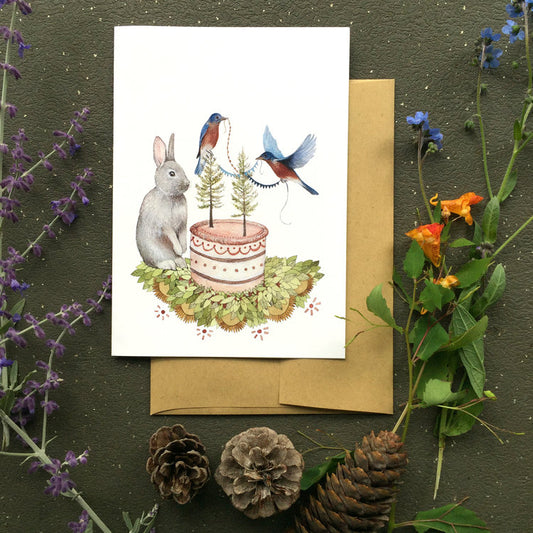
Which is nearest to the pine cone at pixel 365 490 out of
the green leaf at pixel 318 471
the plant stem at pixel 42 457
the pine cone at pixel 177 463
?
the green leaf at pixel 318 471

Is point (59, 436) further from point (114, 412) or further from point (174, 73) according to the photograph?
point (174, 73)

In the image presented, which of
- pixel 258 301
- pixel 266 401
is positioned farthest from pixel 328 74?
pixel 266 401

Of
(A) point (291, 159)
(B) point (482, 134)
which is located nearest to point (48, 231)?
(A) point (291, 159)

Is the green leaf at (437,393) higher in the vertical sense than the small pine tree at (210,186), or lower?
lower

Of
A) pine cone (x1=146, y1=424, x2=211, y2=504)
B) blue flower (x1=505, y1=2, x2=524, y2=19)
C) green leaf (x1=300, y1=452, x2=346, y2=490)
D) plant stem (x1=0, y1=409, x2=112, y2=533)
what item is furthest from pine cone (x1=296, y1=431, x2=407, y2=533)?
blue flower (x1=505, y1=2, x2=524, y2=19)

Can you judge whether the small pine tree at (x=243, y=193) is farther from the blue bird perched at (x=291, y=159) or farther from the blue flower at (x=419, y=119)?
the blue flower at (x=419, y=119)

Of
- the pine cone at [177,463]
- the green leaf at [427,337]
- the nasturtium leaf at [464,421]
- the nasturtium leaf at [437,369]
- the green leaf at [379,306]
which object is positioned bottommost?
the pine cone at [177,463]

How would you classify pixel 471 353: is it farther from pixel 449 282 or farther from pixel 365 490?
pixel 365 490
